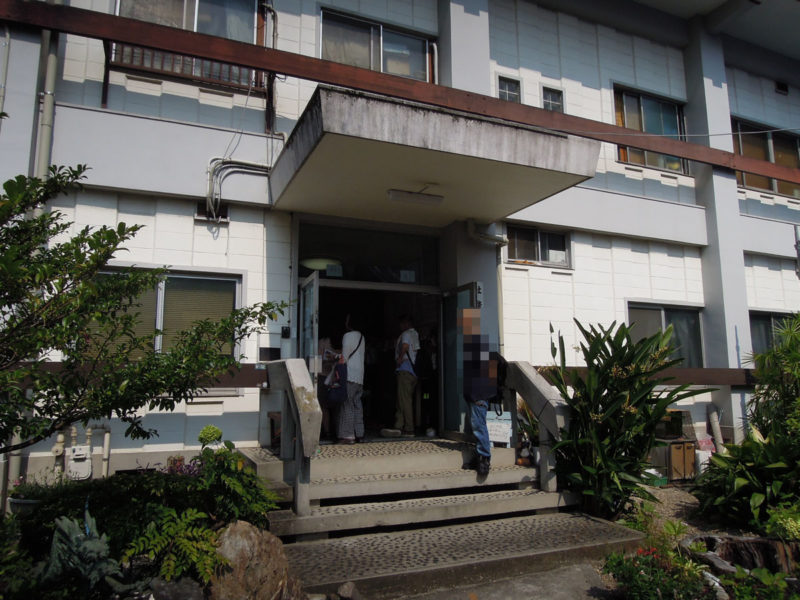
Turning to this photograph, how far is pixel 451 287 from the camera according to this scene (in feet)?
28.3

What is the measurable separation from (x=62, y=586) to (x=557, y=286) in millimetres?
8101

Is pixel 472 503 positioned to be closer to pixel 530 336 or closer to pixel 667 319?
pixel 530 336

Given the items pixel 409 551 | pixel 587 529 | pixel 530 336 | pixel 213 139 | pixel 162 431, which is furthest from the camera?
pixel 530 336

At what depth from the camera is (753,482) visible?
255 inches

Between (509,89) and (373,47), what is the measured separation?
249cm

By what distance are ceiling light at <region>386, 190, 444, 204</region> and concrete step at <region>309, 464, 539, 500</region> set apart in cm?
333

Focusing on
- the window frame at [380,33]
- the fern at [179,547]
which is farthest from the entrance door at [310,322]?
the window frame at [380,33]

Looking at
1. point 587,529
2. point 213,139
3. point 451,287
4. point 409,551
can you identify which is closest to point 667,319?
point 451,287

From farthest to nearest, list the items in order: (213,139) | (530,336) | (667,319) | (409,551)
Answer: (667,319)
(530,336)
(213,139)
(409,551)

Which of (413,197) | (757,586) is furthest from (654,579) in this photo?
(413,197)

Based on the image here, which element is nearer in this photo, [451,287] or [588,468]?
[588,468]

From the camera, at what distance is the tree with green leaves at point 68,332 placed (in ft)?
10.6

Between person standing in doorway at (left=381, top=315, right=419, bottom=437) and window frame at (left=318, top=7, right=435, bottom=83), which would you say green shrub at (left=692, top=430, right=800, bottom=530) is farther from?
window frame at (left=318, top=7, right=435, bottom=83)

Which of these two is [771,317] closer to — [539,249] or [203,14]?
[539,249]
